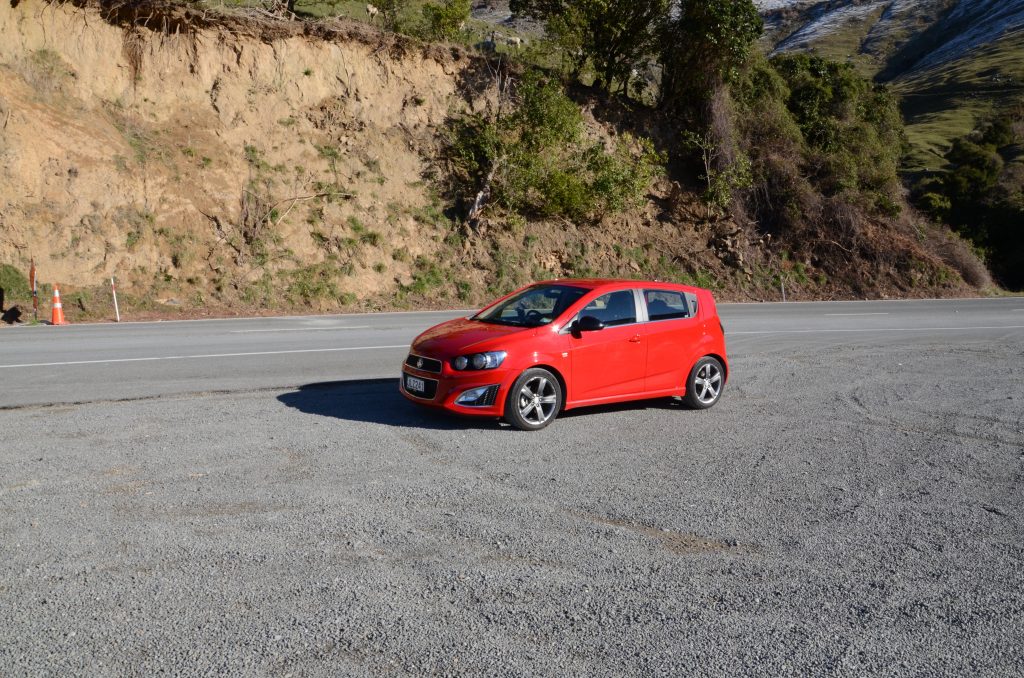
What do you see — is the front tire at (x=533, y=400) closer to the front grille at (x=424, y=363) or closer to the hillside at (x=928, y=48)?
the front grille at (x=424, y=363)

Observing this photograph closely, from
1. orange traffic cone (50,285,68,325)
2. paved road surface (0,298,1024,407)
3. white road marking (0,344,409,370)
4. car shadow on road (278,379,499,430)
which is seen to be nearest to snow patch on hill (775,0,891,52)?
paved road surface (0,298,1024,407)

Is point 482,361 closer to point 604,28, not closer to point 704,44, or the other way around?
point 604,28

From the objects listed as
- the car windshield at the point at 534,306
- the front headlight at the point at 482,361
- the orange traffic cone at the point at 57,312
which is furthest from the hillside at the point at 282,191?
the front headlight at the point at 482,361

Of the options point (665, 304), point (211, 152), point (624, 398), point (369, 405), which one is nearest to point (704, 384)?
point (665, 304)

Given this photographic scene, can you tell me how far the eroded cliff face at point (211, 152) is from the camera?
2278 cm

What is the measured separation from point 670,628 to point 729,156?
31744 millimetres

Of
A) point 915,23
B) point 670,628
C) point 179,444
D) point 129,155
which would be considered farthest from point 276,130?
point 915,23

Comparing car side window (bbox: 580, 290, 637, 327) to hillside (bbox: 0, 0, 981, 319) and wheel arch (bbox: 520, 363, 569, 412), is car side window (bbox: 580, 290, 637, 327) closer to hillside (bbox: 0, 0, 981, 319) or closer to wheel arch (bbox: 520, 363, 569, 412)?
wheel arch (bbox: 520, 363, 569, 412)

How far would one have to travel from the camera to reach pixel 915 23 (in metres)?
132

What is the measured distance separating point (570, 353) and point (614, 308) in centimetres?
91

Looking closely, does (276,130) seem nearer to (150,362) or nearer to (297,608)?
(150,362)

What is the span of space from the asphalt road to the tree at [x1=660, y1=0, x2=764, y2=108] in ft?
78.1

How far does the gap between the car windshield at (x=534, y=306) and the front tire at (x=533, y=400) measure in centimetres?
62

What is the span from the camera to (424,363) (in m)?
8.73
